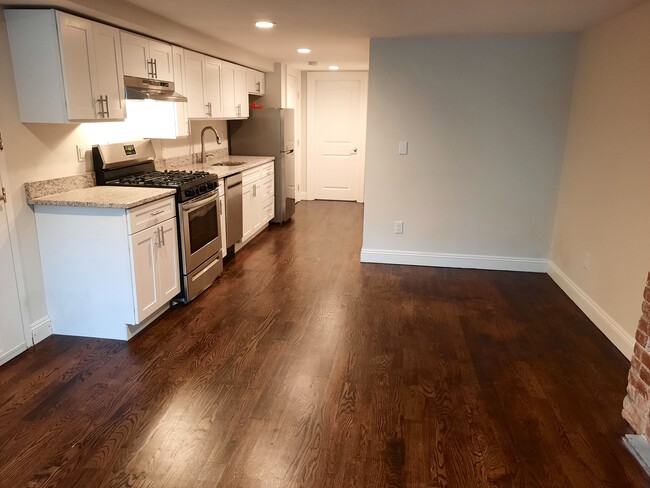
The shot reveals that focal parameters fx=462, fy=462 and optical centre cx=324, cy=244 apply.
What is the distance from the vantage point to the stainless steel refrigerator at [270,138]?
6.23 metres

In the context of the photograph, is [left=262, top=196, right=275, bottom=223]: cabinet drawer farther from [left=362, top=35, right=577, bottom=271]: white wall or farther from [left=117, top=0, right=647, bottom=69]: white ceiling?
[left=117, top=0, right=647, bottom=69]: white ceiling

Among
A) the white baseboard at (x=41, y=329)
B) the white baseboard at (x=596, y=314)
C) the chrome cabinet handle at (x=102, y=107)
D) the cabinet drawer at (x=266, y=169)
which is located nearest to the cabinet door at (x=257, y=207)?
the cabinet drawer at (x=266, y=169)

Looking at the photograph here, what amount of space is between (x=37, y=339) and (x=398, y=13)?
11.1 ft

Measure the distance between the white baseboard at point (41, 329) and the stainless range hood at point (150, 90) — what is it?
1.69 meters

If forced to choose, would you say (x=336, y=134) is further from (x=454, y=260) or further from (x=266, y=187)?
(x=454, y=260)

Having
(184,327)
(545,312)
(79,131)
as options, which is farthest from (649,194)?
(79,131)

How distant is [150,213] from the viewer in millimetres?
3189

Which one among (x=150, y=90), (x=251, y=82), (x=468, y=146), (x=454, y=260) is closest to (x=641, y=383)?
(x=454, y=260)

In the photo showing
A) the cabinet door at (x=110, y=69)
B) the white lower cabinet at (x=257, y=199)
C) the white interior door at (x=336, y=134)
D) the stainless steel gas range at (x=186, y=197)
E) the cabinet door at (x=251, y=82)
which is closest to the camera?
the cabinet door at (x=110, y=69)

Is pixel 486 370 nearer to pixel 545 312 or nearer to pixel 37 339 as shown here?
pixel 545 312

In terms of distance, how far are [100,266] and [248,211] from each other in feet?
8.02

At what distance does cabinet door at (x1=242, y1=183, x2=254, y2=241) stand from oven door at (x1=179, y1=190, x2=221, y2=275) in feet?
2.80

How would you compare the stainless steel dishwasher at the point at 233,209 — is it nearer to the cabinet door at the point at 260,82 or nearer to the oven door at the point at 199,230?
the oven door at the point at 199,230

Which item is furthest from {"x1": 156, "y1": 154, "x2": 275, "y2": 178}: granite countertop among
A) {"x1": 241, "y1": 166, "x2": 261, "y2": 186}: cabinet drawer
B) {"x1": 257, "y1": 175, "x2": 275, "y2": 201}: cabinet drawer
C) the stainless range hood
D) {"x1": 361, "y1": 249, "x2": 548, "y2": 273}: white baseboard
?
{"x1": 361, "y1": 249, "x2": 548, "y2": 273}: white baseboard
